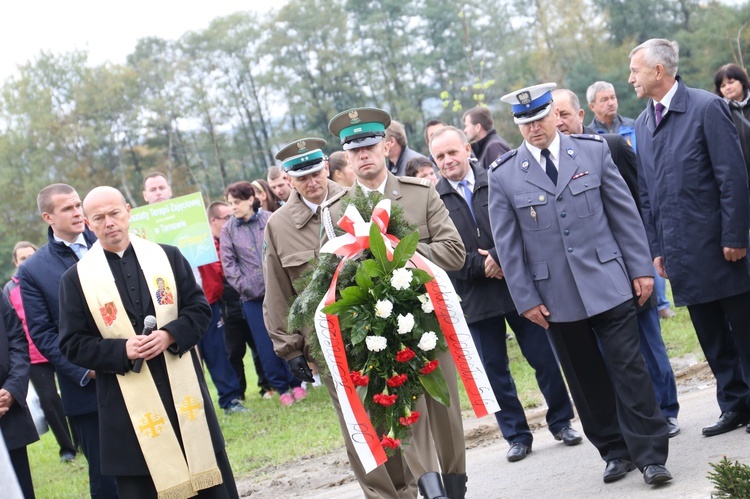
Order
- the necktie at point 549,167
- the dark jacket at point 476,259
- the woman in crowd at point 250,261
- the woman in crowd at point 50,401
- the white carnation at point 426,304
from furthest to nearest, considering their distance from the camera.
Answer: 1. the woman in crowd at point 250,261
2. the woman in crowd at point 50,401
3. the dark jacket at point 476,259
4. the necktie at point 549,167
5. the white carnation at point 426,304

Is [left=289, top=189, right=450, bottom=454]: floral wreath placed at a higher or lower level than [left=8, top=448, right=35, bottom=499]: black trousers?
higher

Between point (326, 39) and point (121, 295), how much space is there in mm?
53203

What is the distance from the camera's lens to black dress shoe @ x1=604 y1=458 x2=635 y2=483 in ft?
20.6

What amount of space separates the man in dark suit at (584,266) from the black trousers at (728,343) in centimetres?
85

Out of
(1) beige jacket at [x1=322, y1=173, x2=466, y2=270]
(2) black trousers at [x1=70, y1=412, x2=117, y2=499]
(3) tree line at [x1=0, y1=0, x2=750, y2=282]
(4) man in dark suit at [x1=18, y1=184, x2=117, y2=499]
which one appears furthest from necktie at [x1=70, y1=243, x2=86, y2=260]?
(3) tree line at [x1=0, y1=0, x2=750, y2=282]

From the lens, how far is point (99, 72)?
2211 inches

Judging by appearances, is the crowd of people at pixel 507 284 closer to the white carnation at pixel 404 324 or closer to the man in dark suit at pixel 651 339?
the man in dark suit at pixel 651 339

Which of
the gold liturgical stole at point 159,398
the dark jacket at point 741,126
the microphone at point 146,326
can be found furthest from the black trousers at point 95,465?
the dark jacket at point 741,126

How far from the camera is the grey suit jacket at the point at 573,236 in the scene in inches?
244

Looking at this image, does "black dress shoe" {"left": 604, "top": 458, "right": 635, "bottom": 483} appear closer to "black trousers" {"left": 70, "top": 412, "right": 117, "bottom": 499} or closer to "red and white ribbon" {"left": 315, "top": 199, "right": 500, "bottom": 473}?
"red and white ribbon" {"left": 315, "top": 199, "right": 500, "bottom": 473}

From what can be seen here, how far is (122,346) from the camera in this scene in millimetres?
6133

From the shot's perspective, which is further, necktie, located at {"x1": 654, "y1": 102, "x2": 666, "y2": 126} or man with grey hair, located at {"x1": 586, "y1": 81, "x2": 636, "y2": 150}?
man with grey hair, located at {"x1": 586, "y1": 81, "x2": 636, "y2": 150}

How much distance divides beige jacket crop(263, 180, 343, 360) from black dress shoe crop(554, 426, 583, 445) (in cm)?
225

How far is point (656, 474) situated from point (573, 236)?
1.58m
